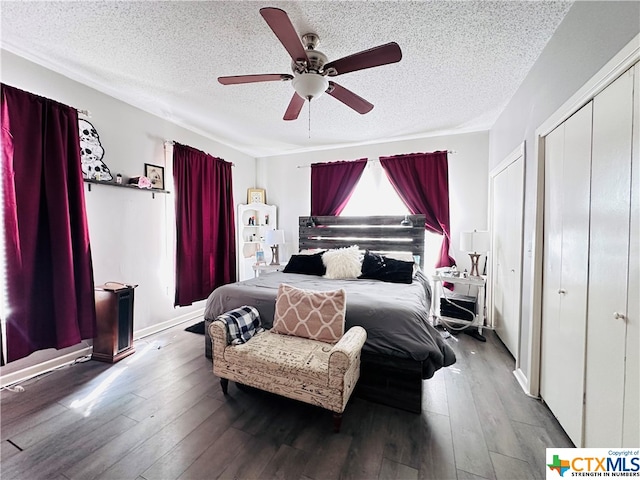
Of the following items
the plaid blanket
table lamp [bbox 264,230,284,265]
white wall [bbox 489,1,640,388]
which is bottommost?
the plaid blanket

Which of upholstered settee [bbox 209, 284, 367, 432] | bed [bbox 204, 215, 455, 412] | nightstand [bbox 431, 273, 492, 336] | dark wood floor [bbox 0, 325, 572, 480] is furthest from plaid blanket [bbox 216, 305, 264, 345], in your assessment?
nightstand [bbox 431, 273, 492, 336]

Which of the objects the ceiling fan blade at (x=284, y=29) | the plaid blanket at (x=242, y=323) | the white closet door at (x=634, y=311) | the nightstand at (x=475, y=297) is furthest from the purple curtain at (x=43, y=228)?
the nightstand at (x=475, y=297)

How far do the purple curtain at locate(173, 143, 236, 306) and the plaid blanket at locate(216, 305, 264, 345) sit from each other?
1.73 m

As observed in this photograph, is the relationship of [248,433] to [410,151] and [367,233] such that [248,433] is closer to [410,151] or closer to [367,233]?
[367,233]

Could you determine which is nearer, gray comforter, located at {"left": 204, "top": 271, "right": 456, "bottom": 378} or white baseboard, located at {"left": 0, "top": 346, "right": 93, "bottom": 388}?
gray comforter, located at {"left": 204, "top": 271, "right": 456, "bottom": 378}

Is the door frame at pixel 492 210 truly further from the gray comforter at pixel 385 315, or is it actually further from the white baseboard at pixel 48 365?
the white baseboard at pixel 48 365

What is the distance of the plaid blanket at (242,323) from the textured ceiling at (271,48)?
202 cm

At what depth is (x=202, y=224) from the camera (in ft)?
12.4

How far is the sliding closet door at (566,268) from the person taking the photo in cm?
148

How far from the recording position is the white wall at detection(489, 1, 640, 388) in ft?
4.08

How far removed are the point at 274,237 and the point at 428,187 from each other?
8.22 ft

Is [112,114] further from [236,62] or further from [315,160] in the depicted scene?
[315,160]

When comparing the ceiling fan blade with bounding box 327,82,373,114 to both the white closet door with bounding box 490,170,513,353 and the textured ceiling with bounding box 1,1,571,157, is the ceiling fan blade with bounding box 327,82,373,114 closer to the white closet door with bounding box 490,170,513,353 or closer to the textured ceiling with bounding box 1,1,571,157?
the textured ceiling with bounding box 1,1,571,157

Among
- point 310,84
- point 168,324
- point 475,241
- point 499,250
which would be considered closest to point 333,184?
point 475,241
